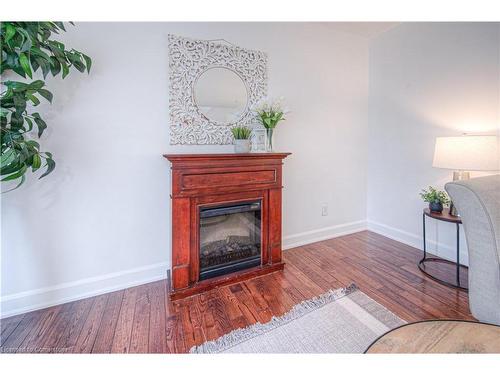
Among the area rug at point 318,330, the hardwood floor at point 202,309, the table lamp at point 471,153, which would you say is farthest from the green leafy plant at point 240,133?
the table lamp at point 471,153

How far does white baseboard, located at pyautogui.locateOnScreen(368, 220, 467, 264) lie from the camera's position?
2330 mm

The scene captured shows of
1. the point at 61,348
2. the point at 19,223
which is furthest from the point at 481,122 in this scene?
the point at 19,223

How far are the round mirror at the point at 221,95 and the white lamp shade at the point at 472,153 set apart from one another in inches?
69.2

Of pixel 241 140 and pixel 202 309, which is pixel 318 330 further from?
pixel 241 140

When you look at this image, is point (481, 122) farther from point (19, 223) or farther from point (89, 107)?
point (19, 223)

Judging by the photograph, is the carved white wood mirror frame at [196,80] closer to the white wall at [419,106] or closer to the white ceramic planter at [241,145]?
the white ceramic planter at [241,145]

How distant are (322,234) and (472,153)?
5.17ft

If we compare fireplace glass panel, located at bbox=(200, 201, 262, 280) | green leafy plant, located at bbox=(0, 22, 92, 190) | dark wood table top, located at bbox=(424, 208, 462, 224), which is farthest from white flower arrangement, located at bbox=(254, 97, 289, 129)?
dark wood table top, located at bbox=(424, 208, 462, 224)

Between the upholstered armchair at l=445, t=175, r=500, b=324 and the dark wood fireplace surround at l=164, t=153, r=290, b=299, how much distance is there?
1273 millimetres

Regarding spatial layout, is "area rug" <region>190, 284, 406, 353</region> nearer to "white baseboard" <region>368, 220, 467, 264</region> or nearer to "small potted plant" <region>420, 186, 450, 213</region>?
"small potted plant" <region>420, 186, 450, 213</region>

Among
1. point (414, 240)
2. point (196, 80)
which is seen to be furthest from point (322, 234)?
point (196, 80)

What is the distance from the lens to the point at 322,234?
2910 millimetres

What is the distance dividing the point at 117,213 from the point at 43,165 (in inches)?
22.7
